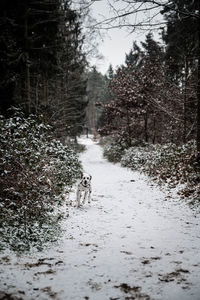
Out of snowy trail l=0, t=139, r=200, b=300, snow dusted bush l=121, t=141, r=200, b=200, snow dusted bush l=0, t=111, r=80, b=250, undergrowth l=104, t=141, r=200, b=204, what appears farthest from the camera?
snow dusted bush l=121, t=141, r=200, b=200

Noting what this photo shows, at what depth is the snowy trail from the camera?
8.57 ft

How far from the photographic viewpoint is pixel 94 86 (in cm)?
5828

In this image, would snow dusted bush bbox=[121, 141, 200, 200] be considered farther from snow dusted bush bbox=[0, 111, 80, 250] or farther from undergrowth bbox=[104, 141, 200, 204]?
snow dusted bush bbox=[0, 111, 80, 250]

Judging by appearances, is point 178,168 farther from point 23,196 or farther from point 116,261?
point 23,196

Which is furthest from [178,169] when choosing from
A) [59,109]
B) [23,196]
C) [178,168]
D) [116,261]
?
[59,109]

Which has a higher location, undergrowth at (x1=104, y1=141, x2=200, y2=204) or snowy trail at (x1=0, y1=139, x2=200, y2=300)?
undergrowth at (x1=104, y1=141, x2=200, y2=204)

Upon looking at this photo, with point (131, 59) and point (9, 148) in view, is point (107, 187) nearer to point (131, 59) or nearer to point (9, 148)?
point (9, 148)

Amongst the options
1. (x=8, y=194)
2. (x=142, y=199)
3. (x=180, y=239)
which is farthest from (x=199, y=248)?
(x=8, y=194)

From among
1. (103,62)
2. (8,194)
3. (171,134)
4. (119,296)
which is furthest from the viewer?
(171,134)

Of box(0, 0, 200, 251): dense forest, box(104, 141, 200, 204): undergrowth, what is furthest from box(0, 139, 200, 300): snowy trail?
box(104, 141, 200, 204): undergrowth

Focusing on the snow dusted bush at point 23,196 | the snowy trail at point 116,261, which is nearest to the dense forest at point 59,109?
the snow dusted bush at point 23,196

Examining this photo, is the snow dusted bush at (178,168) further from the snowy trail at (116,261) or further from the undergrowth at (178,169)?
the snowy trail at (116,261)

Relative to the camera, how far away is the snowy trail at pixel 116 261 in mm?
2611

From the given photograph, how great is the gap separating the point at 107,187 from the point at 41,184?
479 cm
